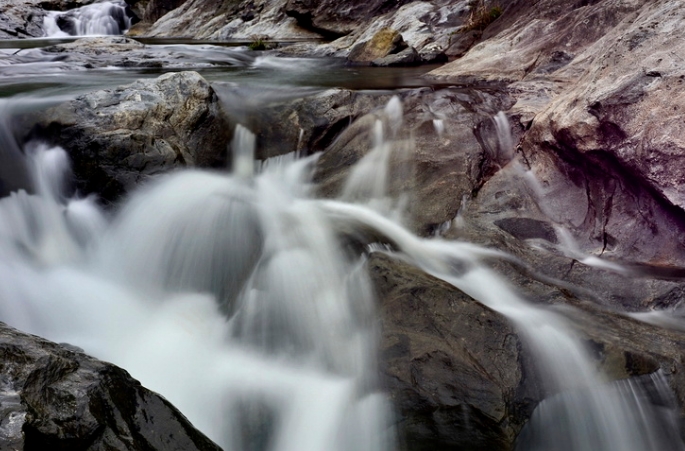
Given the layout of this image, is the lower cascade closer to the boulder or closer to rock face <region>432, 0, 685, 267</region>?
rock face <region>432, 0, 685, 267</region>

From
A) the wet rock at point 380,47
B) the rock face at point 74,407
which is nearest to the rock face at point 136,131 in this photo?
the rock face at point 74,407

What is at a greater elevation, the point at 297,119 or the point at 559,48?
the point at 559,48

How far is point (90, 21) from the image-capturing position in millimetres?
24344

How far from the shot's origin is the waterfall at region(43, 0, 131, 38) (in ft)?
76.4

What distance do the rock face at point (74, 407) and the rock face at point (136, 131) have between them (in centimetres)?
267

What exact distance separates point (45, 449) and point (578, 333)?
9.48 ft

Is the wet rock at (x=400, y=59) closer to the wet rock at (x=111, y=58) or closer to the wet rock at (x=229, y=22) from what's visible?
the wet rock at (x=111, y=58)

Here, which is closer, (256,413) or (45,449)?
(45,449)

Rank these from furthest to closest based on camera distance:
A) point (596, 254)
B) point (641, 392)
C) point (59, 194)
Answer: point (59, 194), point (596, 254), point (641, 392)

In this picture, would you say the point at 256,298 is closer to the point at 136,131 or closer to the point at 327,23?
the point at 136,131

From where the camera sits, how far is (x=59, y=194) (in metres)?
4.48

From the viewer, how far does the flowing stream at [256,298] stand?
9.26 ft

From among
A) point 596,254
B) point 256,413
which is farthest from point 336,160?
point 256,413

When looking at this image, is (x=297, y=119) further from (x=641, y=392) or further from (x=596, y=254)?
(x=641, y=392)
